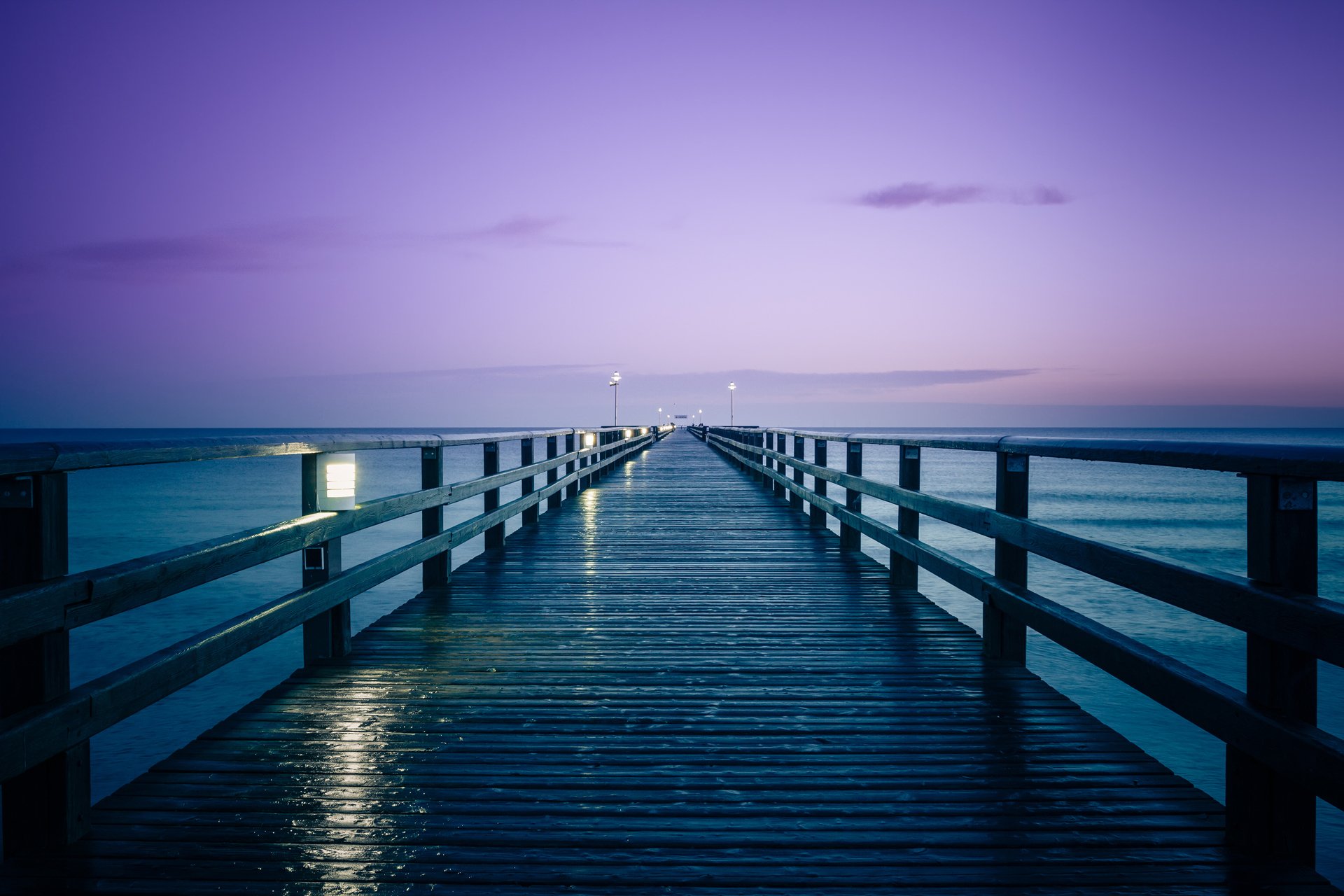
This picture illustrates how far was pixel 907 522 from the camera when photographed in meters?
5.48

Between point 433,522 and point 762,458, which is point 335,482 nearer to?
point 433,522

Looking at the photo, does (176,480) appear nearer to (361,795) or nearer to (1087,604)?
(1087,604)

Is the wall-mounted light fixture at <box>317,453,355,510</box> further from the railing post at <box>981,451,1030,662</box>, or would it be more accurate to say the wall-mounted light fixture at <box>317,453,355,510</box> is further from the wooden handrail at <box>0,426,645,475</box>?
the railing post at <box>981,451,1030,662</box>

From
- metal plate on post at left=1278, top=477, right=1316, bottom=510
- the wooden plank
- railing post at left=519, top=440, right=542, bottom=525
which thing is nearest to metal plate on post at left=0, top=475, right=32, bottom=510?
the wooden plank

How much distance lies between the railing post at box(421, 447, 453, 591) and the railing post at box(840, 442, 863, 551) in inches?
123

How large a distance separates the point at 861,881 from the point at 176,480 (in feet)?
212

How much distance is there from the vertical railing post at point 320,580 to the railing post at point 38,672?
1434mm

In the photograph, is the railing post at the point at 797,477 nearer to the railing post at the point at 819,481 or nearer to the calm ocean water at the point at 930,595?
the railing post at the point at 819,481

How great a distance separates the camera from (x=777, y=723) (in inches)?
128

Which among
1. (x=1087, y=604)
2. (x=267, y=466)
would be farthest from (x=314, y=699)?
(x=267, y=466)

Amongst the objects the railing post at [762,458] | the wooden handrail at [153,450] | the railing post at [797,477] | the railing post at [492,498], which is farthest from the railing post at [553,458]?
the wooden handrail at [153,450]

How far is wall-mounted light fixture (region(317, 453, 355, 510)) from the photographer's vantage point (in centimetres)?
384

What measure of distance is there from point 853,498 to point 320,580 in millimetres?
4494

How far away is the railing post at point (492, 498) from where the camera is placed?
23.1 ft
